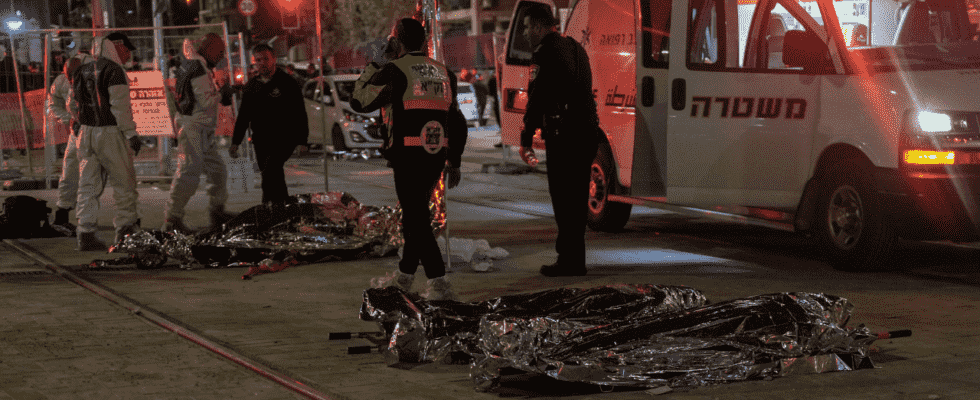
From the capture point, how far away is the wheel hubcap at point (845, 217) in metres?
7.98

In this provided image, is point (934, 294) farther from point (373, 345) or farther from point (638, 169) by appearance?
point (373, 345)

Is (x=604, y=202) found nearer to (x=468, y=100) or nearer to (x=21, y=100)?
(x=21, y=100)

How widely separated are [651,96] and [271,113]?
3.15 m

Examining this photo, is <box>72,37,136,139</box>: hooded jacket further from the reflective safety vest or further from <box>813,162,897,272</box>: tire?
<box>813,162,897,272</box>: tire

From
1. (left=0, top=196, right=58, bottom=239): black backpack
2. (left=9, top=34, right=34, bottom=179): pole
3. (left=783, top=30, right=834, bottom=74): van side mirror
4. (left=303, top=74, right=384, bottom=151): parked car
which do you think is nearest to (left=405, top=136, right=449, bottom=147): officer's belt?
(left=783, top=30, right=834, bottom=74): van side mirror

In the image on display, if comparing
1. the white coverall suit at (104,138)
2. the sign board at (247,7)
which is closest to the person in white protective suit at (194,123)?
the white coverall suit at (104,138)

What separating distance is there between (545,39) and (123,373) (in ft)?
12.5

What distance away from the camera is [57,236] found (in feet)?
35.5

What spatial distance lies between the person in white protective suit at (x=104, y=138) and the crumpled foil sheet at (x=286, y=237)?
0.97 m

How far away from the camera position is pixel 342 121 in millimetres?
22484

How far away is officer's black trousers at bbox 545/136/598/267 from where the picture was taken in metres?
8.09

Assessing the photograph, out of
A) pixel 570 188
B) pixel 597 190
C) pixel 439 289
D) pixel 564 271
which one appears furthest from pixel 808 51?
pixel 439 289

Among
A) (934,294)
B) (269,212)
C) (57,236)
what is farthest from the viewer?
(57,236)

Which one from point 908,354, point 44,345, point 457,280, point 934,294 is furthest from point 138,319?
point 934,294
